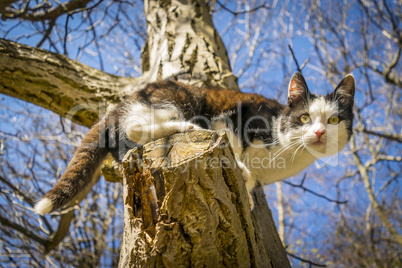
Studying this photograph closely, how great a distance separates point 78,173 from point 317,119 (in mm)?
1645

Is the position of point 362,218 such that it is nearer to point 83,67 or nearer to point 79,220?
point 79,220

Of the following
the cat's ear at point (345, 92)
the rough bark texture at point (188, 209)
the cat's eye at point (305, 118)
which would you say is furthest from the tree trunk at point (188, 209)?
the cat's ear at point (345, 92)

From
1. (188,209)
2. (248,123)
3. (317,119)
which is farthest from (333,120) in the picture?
(188,209)

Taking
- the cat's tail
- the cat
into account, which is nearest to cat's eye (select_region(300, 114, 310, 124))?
the cat

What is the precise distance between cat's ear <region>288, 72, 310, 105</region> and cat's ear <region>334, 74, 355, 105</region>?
0.74 feet

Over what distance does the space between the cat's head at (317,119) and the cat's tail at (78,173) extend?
4.25ft

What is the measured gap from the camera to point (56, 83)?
9.13 feet

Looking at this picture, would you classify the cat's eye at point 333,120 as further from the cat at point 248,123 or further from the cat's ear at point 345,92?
the cat's ear at point 345,92

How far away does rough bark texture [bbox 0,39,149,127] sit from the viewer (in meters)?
2.71

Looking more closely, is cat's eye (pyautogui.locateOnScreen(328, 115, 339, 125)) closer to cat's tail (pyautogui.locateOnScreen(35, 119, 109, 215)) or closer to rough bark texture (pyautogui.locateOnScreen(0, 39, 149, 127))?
cat's tail (pyautogui.locateOnScreen(35, 119, 109, 215))

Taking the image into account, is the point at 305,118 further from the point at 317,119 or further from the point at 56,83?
the point at 56,83

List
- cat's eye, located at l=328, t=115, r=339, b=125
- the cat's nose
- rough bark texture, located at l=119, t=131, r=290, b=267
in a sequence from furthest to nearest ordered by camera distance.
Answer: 1. cat's eye, located at l=328, t=115, r=339, b=125
2. the cat's nose
3. rough bark texture, located at l=119, t=131, r=290, b=267

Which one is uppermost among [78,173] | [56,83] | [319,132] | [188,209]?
[56,83]

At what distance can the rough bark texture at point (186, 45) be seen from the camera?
9.09 ft
